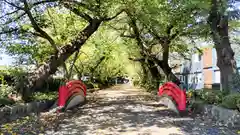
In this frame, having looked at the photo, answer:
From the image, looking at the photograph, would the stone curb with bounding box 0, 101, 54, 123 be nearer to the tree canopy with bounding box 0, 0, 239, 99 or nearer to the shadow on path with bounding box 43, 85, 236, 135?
the tree canopy with bounding box 0, 0, 239, 99

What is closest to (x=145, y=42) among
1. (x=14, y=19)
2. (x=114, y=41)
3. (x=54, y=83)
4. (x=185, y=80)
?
(x=114, y=41)

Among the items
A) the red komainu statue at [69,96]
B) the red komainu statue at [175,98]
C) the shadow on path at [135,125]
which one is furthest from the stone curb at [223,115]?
the red komainu statue at [69,96]

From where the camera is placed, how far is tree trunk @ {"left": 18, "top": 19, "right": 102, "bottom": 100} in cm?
1038

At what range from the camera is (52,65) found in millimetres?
11320

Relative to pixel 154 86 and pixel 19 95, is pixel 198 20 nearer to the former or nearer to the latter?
pixel 19 95

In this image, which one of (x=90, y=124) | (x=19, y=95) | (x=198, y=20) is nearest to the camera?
(x=90, y=124)

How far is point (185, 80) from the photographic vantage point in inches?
1533

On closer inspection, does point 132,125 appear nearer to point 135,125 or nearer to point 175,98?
point 135,125

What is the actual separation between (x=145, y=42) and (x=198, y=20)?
7.57 metres

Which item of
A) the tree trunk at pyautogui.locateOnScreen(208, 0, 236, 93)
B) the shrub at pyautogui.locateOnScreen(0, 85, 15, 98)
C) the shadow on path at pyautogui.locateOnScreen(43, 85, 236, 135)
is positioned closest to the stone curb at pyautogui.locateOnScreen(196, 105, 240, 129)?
the shadow on path at pyautogui.locateOnScreen(43, 85, 236, 135)

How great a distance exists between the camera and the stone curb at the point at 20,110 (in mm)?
8027

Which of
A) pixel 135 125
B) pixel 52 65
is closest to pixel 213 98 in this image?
pixel 135 125

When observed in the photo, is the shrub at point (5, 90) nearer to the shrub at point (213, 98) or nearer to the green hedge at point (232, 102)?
the green hedge at point (232, 102)

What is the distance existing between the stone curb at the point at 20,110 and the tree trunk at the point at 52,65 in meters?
0.50
